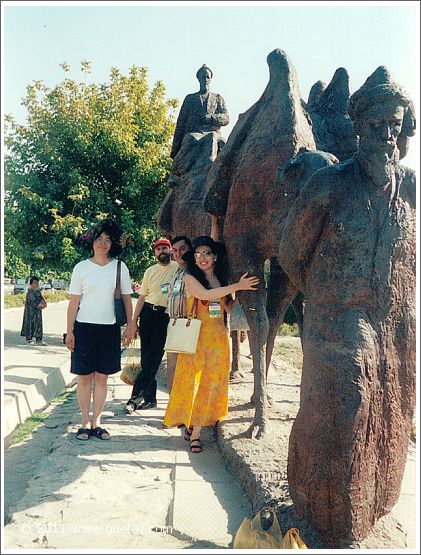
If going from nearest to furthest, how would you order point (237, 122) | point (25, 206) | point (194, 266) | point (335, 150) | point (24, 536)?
point (24, 536)
point (194, 266)
point (237, 122)
point (335, 150)
point (25, 206)

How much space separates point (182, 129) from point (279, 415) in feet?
12.8

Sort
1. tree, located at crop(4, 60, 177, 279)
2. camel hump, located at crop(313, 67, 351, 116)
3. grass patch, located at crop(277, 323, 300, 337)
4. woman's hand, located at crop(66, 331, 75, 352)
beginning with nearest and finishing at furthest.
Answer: woman's hand, located at crop(66, 331, 75, 352) → camel hump, located at crop(313, 67, 351, 116) → tree, located at crop(4, 60, 177, 279) → grass patch, located at crop(277, 323, 300, 337)

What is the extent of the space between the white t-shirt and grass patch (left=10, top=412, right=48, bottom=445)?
54.2 inches

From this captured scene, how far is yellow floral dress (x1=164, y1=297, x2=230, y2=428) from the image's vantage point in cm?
438

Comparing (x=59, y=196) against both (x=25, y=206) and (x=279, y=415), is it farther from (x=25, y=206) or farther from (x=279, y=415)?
(x=279, y=415)

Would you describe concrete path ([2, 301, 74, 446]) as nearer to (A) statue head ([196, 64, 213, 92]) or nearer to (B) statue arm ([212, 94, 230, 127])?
(B) statue arm ([212, 94, 230, 127])

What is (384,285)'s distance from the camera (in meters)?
2.49

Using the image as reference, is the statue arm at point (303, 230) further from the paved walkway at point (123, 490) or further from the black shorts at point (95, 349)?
the black shorts at point (95, 349)

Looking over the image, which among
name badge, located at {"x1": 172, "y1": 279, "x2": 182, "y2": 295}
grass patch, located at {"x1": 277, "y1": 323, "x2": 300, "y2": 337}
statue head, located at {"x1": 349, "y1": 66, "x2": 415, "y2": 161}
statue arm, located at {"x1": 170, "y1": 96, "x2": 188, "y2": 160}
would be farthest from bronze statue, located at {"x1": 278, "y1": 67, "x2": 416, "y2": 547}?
grass patch, located at {"x1": 277, "y1": 323, "x2": 300, "y2": 337}

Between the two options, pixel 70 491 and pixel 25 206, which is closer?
pixel 70 491

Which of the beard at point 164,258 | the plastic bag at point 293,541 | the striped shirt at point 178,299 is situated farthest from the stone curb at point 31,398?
the plastic bag at point 293,541

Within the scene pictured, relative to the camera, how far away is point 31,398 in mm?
6215

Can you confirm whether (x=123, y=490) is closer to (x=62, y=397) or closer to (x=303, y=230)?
(x=303, y=230)

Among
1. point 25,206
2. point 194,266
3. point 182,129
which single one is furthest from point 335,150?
point 25,206
